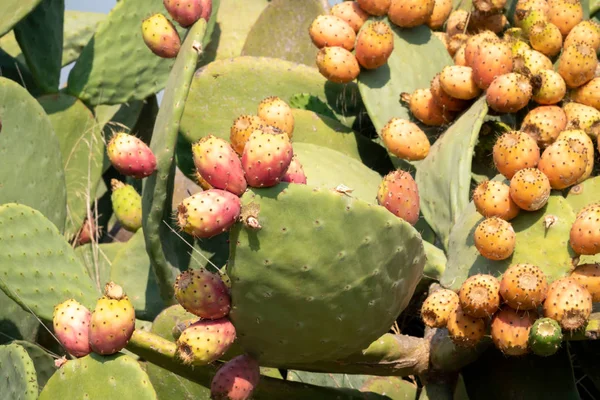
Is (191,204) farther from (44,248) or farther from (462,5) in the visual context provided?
(462,5)

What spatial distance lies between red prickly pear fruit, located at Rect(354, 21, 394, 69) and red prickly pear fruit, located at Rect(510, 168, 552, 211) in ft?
2.45

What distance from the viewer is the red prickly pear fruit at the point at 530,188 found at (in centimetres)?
219

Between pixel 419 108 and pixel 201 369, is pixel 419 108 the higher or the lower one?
the higher one

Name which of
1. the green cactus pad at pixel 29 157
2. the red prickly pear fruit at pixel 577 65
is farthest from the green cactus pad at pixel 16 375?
the red prickly pear fruit at pixel 577 65

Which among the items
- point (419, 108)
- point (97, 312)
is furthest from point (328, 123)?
point (97, 312)

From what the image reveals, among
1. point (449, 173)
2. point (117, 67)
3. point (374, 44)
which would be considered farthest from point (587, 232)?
point (117, 67)

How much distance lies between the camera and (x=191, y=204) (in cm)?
163

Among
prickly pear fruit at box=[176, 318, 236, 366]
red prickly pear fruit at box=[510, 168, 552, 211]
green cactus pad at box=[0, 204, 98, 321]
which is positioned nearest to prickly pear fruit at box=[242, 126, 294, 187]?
prickly pear fruit at box=[176, 318, 236, 366]

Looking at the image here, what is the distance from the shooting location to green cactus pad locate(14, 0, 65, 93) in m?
3.46

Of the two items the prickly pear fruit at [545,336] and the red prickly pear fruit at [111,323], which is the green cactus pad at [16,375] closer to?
the red prickly pear fruit at [111,323]

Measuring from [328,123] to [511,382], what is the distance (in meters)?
1.00

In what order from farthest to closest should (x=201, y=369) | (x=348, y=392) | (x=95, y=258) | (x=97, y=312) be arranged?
(x=95, y=258) → (x=348, y=392) → (x=201, y=369) → (x=97, y=312)

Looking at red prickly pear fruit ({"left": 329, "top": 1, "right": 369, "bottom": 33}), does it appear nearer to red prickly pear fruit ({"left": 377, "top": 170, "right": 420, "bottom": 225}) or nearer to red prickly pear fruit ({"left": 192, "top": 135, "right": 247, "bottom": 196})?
red prickly pear fruit ({"left": 377, "top": 170, "right": 420, "bottom": 225})

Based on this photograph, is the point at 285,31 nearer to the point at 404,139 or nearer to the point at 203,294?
the point at 404,139
